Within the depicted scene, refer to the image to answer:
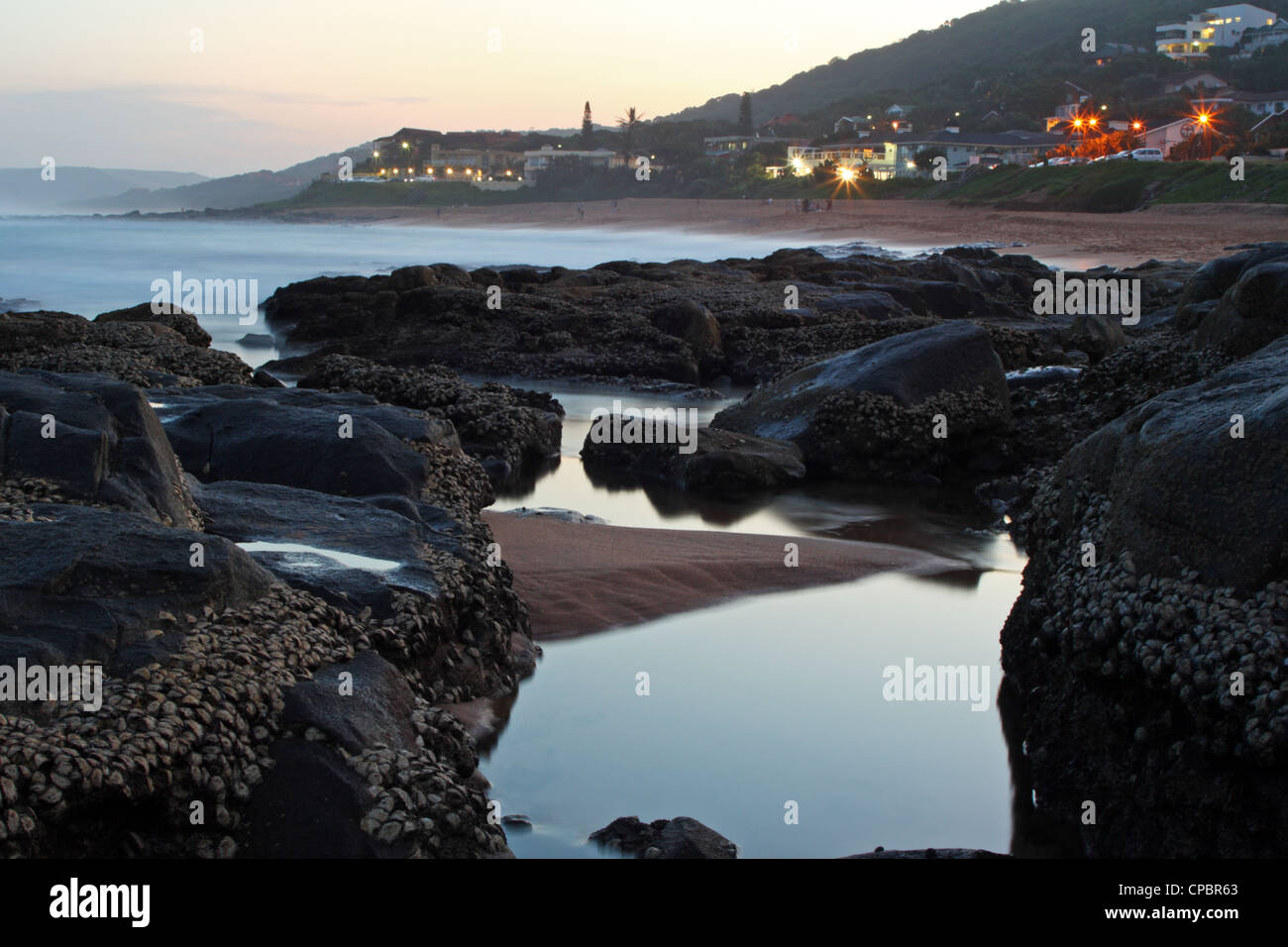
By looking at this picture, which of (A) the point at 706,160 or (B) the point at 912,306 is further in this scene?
(A) the point at 706,160

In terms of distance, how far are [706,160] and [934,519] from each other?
351 ft

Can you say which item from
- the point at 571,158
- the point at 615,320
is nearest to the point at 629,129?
the point at 571,158

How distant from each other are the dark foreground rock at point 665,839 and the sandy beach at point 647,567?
2849mm

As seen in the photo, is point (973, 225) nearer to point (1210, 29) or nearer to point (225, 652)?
point (225, 652)

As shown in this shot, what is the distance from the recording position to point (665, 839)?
17.3 feet

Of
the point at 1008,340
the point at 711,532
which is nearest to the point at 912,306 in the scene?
the point at 1008,340

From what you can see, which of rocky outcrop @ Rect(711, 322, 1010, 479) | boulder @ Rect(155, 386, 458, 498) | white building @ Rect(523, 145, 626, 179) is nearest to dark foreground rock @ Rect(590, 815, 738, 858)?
boulder @ Rect(155, 386, 458, 498)

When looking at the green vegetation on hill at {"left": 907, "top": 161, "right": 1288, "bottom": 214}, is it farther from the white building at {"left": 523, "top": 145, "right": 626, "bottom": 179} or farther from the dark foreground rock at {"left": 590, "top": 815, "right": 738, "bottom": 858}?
the dark foreground rock at {"left": 590, "top": 815, "right": 738, "bottom": 858}

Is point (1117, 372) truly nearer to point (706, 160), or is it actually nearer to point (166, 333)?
point (166, 333)

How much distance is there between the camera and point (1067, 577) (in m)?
6.61

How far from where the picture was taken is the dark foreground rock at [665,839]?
17.0 ft

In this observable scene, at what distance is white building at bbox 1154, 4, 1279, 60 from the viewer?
14125 cm

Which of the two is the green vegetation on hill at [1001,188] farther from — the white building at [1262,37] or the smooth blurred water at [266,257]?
the white building at [1262,37]

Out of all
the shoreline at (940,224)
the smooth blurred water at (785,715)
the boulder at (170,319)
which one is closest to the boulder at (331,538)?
the smooth blurred water at (785,715)
